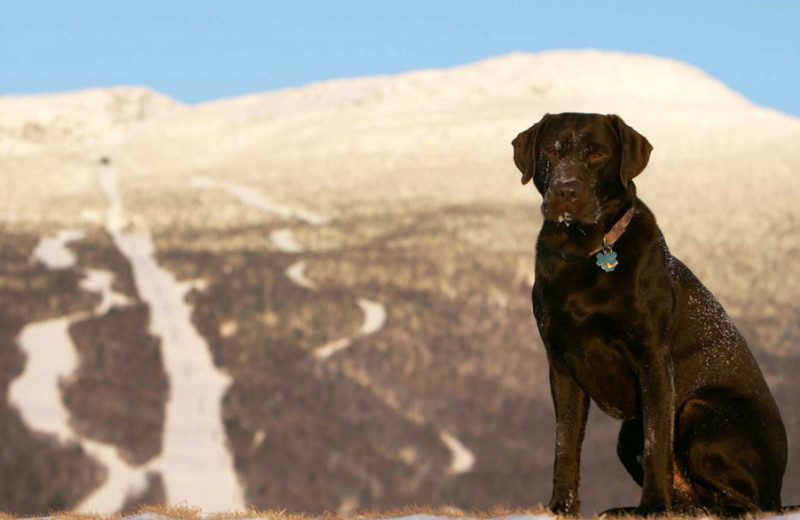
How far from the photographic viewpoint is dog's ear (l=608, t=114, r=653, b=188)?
283 inches

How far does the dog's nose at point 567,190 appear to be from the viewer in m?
7.04

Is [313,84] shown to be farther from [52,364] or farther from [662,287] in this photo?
[662,287]

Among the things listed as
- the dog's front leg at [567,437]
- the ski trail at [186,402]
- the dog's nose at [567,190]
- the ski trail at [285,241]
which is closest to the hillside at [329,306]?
the ski trail at [186,402]

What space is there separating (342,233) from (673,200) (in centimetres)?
2242

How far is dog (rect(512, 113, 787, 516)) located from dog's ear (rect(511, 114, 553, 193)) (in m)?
0.01

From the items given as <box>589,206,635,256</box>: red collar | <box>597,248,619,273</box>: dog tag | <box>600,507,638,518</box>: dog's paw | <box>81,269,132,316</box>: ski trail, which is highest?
<box>589,206,635,256</box>: red collar

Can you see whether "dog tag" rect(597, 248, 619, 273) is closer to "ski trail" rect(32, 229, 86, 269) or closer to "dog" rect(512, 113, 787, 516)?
"dog" rect(512, 113, 787, 516)

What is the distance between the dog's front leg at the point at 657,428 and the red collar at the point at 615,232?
0.73 m

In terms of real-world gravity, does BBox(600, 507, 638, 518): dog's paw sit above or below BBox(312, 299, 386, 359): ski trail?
above

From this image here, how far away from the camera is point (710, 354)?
24.9 ft

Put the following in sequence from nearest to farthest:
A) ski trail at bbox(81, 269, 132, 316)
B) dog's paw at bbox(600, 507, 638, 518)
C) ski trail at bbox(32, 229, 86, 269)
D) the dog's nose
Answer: the dog's nose → dog's paw at bbox(600, 507, 638, 518) → ski trail at bbox(81, 269, 132, 316) → ski trail at bbox(32, 229, 86, 269)

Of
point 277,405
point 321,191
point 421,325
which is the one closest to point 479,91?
point 321,191

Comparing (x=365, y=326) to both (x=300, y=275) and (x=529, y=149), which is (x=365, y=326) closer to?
(x=300, y=275)

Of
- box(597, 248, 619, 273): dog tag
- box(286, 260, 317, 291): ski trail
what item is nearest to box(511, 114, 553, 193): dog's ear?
box(597, 248, 619, 273): dog tag
